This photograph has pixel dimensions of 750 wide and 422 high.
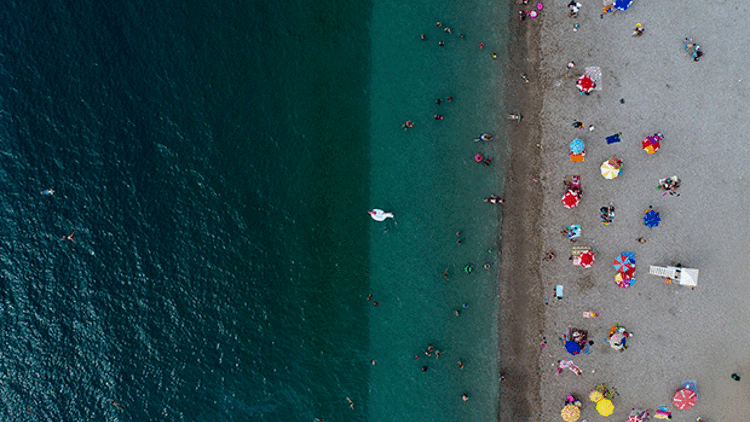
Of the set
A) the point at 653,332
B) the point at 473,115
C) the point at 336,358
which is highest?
the point at 473,115

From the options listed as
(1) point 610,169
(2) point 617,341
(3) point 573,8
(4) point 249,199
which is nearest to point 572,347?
(2) point 617,341

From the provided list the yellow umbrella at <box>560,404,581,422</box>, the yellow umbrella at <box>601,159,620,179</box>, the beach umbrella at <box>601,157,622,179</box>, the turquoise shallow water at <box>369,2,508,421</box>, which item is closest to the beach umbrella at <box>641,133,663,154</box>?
→ the beach umbrella at <box>601,157,622,179</box>

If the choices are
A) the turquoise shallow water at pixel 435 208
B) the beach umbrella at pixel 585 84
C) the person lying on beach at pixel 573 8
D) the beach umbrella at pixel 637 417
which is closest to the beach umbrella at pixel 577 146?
the beach umbrella at pixel 585 84

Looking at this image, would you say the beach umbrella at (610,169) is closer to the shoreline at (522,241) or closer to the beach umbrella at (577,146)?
the beach umbrella at (577,146)

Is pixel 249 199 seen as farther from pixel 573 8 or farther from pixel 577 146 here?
pixel 573 8

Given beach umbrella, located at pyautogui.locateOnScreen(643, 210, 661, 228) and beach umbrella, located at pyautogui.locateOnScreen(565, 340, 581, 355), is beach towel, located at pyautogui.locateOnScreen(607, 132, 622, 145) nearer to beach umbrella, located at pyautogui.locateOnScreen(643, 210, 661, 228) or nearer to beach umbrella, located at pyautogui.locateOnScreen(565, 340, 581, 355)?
Result: beach umbrella, located at pyautogui.locateOnScreen(643, 210, 661, 228)

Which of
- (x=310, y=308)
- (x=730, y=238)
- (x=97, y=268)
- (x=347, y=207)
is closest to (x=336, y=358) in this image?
(x=310, y=308)

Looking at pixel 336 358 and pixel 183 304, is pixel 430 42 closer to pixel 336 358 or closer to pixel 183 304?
pixel 336 358
